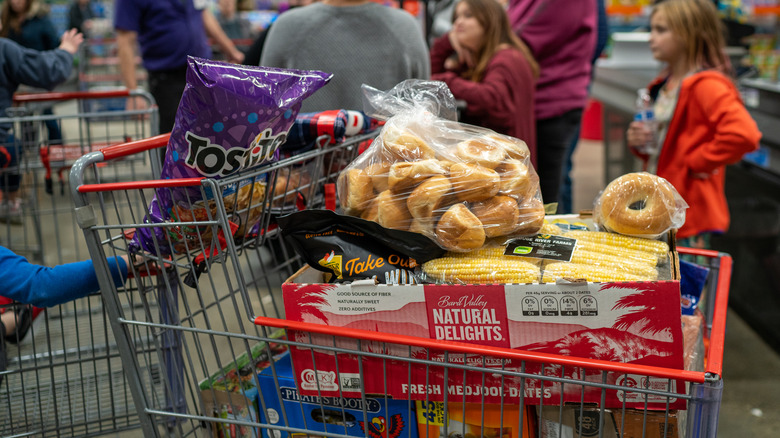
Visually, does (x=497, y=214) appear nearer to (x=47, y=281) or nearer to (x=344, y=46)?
(x=47, y=281)

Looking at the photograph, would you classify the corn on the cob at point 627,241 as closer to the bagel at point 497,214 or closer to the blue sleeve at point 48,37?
the bagel at point 497,214

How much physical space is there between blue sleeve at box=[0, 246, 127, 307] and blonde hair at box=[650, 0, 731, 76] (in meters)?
2.39

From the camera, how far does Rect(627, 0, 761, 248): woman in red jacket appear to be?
8.06 feet

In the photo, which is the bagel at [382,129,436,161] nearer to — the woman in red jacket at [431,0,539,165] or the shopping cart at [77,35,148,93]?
the woman in red jacket at [431,0,539,165]

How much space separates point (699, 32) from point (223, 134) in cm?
231

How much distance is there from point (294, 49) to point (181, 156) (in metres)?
1.14

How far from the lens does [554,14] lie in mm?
3201

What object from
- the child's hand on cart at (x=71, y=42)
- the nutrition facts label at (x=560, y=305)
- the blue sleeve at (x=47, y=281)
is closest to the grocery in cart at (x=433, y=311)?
the nutrition facts label at (x=560, y=305)

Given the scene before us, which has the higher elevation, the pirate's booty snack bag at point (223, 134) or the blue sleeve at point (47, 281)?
the pirate's booty snack bag at point (223, 134)

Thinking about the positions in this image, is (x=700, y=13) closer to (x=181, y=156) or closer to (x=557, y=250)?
(x=557, y=250)

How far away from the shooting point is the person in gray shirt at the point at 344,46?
7.39 ft

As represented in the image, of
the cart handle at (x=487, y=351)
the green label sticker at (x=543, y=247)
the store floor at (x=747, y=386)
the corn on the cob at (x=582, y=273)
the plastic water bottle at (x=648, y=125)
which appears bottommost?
the store floor at (x=747, y=386)

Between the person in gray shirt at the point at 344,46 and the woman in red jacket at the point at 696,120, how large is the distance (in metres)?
1.08

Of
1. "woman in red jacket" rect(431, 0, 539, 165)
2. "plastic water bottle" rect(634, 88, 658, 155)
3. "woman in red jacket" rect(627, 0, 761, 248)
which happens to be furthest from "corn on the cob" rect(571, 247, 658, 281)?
"woman in red jacket" rect(431, 0, 539, 165)
